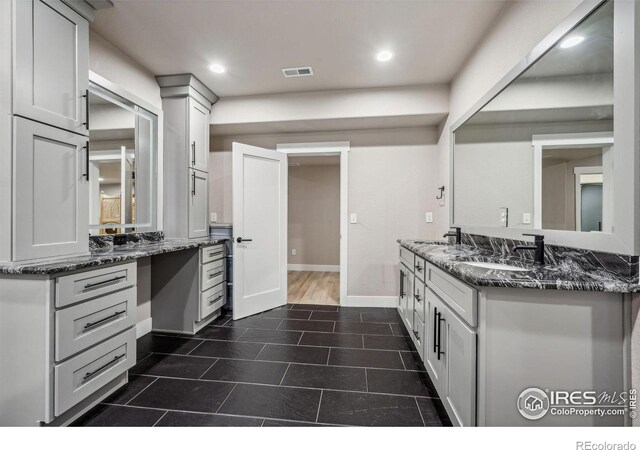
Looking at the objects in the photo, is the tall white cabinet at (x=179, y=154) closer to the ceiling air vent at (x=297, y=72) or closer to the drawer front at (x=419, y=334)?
the ceiling air vent at (x=297, y=72)

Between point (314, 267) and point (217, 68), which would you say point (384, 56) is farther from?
point (314, 267)

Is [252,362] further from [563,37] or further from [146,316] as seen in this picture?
[563,37]

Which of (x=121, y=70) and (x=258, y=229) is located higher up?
(x=121, y=70)

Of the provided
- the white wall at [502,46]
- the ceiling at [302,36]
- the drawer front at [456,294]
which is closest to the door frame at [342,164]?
the ceiling at [302,36]

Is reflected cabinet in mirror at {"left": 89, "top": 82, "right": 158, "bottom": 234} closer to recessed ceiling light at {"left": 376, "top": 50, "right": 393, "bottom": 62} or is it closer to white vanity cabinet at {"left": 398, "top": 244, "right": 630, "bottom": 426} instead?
recessed ceiling light at {"left": 376, "top": 50, "right": 393, "bottom": 62}

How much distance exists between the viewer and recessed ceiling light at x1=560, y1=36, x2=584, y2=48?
1.30 meters

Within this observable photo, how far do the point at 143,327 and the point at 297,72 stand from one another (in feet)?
9.55

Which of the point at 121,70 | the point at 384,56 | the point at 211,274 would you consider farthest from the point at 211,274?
the point at 384,56

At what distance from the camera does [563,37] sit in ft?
4.54

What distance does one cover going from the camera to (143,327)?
271 centimetres

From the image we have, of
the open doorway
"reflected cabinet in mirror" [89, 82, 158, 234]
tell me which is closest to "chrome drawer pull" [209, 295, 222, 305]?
"reflected cabinet in mirror" [89, 82, 158, 234]

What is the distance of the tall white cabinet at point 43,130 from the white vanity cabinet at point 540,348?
2.23 metres

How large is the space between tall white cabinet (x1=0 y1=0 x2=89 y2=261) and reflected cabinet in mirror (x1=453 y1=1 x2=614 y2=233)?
274 cm
